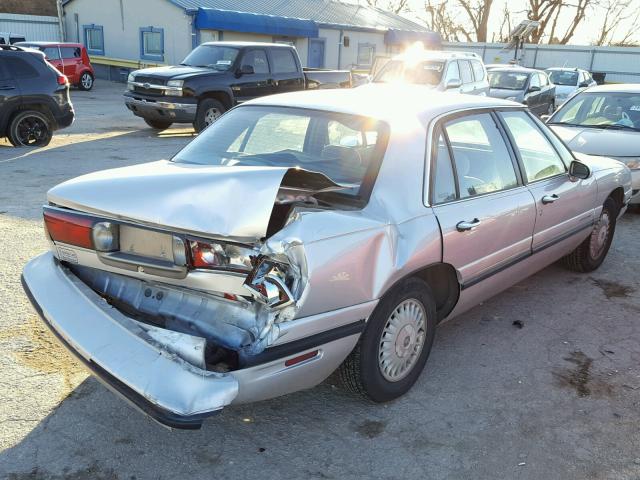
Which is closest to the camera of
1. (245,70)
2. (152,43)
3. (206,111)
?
(206,111)

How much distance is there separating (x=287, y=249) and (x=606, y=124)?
7.06 m

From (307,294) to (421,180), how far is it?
105 cm

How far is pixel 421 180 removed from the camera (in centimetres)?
325

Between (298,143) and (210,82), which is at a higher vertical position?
(298,143)

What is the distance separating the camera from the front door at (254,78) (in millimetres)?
13297

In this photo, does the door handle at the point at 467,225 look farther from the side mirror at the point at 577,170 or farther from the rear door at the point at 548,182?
the side mirror at the point at 577,170

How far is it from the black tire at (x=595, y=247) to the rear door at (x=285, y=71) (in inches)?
377

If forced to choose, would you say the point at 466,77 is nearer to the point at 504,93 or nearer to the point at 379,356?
the point at 504,93

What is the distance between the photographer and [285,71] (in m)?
14.2

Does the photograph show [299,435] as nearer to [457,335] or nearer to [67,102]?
[457,335]

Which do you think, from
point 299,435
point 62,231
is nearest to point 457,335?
point 299,435

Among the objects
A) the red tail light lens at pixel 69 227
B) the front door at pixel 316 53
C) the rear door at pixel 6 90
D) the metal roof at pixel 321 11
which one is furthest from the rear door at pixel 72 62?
the red tail light lens at pixel 69 227

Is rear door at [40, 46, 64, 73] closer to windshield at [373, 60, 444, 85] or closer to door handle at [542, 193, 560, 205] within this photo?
windshield at [373, 60, 444, 85]

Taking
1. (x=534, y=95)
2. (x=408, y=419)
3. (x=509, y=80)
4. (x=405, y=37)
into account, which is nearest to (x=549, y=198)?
(x=408, y=419)
